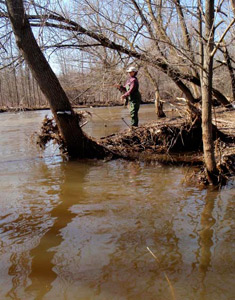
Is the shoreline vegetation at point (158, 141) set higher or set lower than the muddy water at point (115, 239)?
higher

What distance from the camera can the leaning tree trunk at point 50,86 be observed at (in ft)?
21.8

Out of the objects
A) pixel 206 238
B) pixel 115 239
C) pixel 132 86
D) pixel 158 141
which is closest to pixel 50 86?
pixel 132 86

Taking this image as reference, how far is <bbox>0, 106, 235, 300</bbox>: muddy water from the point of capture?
104 inches

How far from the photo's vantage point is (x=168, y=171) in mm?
6477

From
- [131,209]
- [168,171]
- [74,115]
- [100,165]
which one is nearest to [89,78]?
[74,115]

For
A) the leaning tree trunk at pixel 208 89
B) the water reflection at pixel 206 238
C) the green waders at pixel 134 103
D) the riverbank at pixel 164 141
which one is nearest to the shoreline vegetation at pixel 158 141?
the riverbank at pixel 164 141

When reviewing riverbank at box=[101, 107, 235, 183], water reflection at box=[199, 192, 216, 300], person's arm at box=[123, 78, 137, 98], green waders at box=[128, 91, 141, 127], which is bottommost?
water reflection at box=[199, 192, 216, 300]

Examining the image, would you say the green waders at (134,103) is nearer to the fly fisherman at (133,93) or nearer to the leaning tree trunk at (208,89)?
the fly fisherman at (133,93)

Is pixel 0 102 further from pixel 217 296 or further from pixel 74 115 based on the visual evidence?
pixel 217 296

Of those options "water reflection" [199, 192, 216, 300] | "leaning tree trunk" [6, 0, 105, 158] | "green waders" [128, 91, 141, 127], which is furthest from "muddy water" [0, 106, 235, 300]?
"green waders" [128, 91, 141, 127]

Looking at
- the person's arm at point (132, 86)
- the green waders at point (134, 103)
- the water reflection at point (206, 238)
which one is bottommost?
the water reflection at point (206, 238)

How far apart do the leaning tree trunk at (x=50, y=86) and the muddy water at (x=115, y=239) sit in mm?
1889

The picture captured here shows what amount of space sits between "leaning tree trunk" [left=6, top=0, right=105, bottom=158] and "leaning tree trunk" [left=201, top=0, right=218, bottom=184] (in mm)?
3642

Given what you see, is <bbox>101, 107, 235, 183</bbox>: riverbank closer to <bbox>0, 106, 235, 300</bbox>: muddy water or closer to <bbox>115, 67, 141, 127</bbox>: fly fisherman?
<bbox>115, 67, 141, 127</bbox>: fly fisherman
